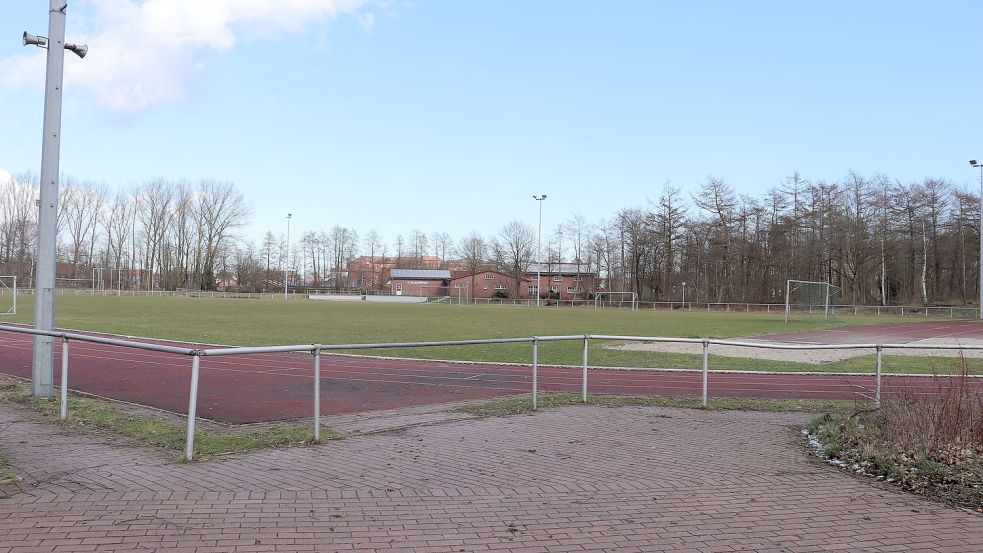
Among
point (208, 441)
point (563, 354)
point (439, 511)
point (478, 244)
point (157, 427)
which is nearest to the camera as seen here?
point (439, 511)

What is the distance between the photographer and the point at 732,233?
8506 cm

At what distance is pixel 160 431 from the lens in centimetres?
723

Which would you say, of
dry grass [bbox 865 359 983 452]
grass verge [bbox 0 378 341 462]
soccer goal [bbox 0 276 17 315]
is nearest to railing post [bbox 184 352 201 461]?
grass verge [bbox 0 378 341 462]

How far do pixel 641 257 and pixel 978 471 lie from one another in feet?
300

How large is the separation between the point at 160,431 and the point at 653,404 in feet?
21.3

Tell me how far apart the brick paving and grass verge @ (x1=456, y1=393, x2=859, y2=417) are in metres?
1.94

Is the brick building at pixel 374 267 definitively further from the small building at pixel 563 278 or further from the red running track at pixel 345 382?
the red running track at pixel 345 382

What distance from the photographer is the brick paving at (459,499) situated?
165 inches

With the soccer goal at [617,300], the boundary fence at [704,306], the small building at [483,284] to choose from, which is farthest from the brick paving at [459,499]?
the small building at [483,284]

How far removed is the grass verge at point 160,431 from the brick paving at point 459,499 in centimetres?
28

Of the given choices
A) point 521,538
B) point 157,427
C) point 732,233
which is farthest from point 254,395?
point 732,233

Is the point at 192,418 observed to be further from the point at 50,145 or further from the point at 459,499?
the point at 50,145

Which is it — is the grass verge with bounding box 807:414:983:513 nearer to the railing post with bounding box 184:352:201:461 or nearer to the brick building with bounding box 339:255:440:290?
the railing post with bounding box 184:352:201:461

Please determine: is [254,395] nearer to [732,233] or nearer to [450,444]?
[450,444]
